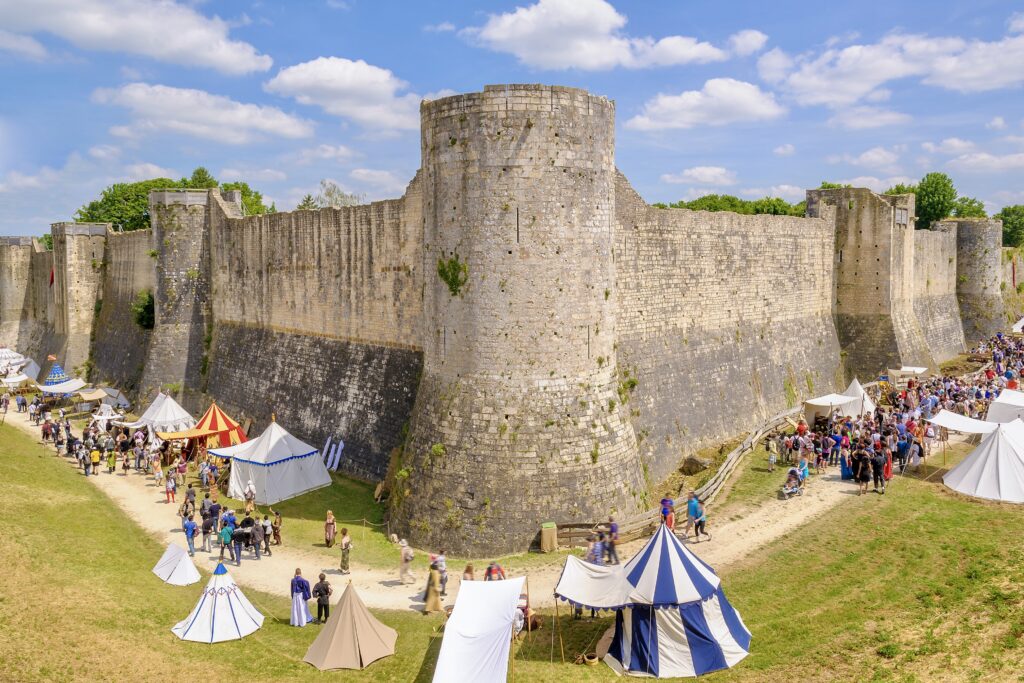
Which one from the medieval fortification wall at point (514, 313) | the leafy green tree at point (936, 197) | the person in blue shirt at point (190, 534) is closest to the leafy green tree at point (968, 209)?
the leafy green tree at point (936, 197)

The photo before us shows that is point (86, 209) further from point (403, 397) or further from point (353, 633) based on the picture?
point (353, 633)

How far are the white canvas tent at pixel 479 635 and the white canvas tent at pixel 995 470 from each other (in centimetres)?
1103

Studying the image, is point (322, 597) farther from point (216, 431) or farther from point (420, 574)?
point (216, 431)

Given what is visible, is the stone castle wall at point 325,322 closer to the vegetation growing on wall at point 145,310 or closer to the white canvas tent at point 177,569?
the vegetation growing on wall at point 145,310

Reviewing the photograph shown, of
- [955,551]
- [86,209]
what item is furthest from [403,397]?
[86,209]

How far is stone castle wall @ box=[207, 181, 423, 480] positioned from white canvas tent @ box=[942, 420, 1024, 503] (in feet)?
42.6

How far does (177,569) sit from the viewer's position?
47.2 ft

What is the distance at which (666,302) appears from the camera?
20359 mm

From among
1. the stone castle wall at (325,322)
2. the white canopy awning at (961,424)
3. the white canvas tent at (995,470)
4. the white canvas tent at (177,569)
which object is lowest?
the white canvas tent at (177,569)

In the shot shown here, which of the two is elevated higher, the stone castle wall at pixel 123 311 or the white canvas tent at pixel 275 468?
the stone castle wall at pixel 123 311

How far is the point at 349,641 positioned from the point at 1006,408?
18671 millimetres

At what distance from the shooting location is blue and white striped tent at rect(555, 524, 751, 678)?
10570 mm

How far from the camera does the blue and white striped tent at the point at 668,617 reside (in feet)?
34.7

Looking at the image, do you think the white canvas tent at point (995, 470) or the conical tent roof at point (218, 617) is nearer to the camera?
the conical tent roof at point (218, 617)
